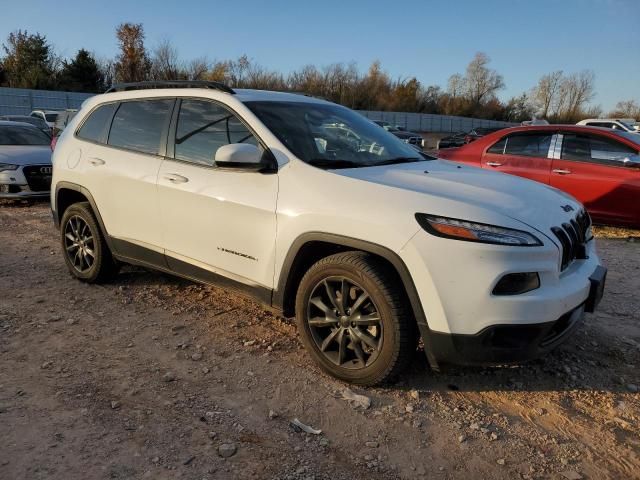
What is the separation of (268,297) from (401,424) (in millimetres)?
1182

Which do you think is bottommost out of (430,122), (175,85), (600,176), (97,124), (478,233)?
(430,122)

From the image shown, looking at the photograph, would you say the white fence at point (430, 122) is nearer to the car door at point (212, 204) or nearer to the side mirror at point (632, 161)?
the side mirror at point (632, 161)

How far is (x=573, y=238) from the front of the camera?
124 inches

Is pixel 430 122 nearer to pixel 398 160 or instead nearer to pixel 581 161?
pixel 581 161

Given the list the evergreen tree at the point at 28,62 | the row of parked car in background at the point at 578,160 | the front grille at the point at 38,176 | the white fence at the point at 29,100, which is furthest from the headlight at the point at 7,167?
the evergreen tree at the point at 28,62

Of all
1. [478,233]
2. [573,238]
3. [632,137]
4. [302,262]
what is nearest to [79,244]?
[302,262]

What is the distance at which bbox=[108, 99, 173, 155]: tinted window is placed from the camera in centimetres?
425

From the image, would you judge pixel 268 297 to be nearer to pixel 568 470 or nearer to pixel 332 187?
pixel 332 187

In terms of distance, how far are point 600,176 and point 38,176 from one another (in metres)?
9.22

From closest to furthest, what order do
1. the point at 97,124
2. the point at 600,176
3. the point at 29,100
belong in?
the point at 97,124 < the point at 600,176 < the point at 29,100

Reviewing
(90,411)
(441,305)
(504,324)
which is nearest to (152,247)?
(90,411)

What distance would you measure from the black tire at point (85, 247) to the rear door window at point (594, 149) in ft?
20.5

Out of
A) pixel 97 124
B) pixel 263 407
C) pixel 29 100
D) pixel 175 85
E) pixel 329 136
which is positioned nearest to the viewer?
pixel 263 407

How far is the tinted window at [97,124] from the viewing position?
15.8 feet
